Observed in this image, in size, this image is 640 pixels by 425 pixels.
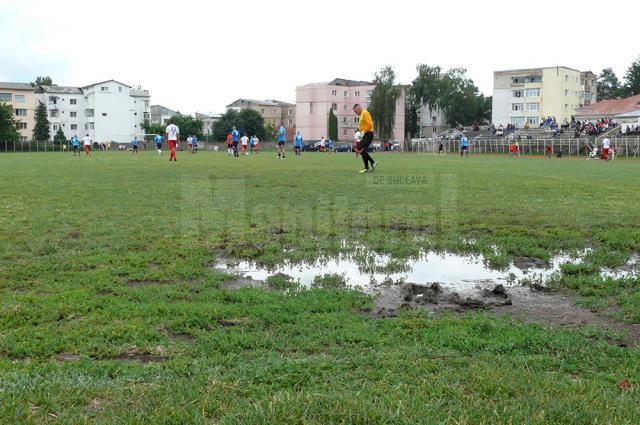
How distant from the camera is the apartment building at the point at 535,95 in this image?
112750 millimetres

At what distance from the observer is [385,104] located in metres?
104

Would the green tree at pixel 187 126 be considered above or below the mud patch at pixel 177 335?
above

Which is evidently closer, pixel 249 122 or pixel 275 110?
pixel 249 122

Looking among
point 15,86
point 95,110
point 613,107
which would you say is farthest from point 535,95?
point 15,86

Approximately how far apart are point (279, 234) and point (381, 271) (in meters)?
2.49

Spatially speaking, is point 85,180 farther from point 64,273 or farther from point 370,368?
point 370,368

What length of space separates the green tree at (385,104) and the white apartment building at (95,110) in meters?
48.7

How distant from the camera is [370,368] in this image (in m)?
3.57

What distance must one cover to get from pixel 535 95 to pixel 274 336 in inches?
4733

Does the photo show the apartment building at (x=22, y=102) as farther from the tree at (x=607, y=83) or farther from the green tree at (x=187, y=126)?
the tree at (x=607, y=83)

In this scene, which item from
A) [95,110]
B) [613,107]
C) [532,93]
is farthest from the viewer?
[95,110]

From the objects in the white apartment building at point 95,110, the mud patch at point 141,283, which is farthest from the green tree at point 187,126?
the mud patch at point 141,283

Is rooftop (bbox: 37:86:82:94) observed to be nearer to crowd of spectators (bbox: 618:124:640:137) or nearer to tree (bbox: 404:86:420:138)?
tree (bbox: 404:86:420:138)

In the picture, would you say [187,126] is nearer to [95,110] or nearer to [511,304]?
[95,110]
